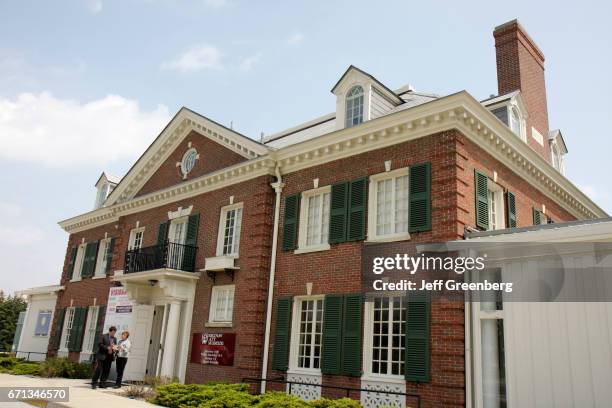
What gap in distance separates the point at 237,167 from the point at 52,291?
52.6 feet

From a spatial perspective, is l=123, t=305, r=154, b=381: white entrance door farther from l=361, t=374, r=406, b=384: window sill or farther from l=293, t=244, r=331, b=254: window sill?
l=361, t=374, r=406, b=384: window sill

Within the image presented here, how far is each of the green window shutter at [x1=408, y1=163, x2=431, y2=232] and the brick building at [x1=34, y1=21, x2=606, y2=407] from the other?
33 millimetres

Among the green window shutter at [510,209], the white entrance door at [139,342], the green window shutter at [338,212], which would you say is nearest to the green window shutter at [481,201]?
the green window shutter at [510,209]

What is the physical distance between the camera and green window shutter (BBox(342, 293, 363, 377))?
12.7 meters

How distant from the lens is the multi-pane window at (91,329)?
75.2 feet

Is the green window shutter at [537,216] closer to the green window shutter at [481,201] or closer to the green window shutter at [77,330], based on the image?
the green window shutter at [481,201]

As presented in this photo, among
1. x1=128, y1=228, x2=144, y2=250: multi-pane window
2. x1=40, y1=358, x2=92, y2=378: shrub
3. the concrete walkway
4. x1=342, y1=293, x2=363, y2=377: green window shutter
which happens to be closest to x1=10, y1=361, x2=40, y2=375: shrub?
x1=40, y1=358, x2=92, y2=378: shrub

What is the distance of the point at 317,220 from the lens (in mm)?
15289

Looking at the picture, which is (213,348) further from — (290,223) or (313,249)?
(313,249)

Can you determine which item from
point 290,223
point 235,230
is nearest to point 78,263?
point 235,230

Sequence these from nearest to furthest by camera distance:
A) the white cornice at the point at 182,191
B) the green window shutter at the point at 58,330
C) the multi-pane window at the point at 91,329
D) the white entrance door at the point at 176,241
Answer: the white cornice at the point at 182,191 → the white entrance door at the point at 176,241 → the multi-pane window at the point at 91,329 → the green window shutter at the point at 58,330

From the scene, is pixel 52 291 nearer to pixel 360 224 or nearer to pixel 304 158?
pixel 304 158

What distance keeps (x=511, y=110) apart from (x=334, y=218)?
6.70 meters

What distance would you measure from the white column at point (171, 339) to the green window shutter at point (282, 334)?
414 centimetres
